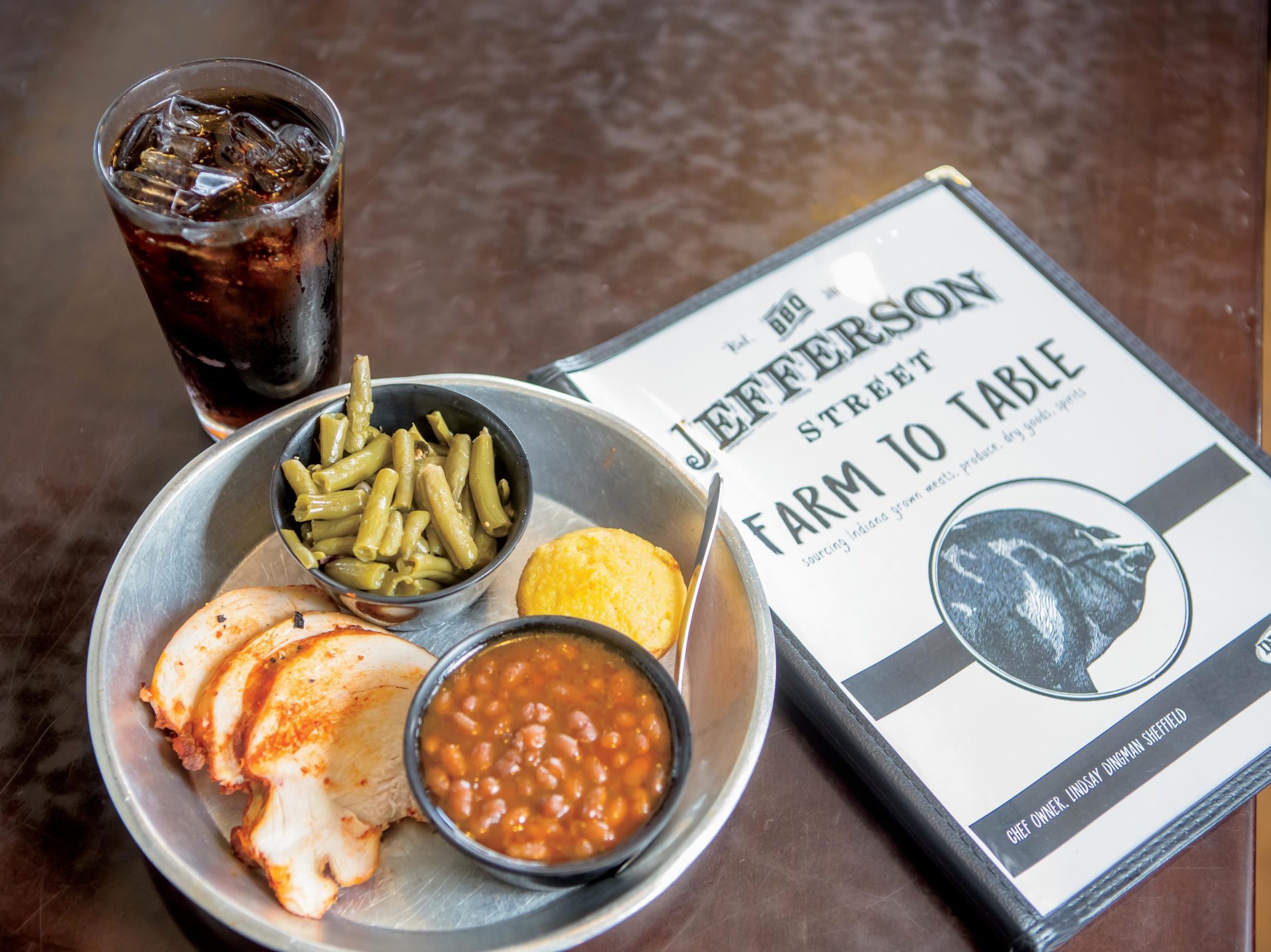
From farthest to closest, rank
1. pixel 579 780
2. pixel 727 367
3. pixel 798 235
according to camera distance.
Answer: pixel 798 235
pixel 727 367
pixel 579 780

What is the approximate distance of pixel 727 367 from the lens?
258cm

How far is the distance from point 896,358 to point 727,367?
43 cm

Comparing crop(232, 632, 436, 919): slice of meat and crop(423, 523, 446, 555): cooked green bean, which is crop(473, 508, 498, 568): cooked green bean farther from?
crop(232, 632, 436, 919): slice of meat

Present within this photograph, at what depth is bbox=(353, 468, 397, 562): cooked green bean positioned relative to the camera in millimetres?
1989

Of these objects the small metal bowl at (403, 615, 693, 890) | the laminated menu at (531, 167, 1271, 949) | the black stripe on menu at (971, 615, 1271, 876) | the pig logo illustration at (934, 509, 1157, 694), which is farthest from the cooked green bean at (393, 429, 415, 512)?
the black stripe on menu at (971, 615, 1271, 876)

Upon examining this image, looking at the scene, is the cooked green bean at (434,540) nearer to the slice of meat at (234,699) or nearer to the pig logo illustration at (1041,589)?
the slice of meat at (234,699)

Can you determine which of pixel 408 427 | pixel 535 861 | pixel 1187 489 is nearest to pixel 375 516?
pixel 408 427

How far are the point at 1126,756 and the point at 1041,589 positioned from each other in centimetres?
38

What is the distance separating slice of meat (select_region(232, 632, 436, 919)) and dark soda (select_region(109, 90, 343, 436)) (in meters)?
0.60

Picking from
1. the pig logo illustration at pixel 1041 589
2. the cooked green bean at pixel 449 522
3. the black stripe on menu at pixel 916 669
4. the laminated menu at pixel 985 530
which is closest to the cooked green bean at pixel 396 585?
the cooked green bean at pixel 449 522

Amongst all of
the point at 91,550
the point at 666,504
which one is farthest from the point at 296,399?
the point at 666,504

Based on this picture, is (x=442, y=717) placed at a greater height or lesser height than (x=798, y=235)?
lesser

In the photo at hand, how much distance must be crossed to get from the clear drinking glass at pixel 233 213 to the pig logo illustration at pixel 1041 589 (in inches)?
56.1

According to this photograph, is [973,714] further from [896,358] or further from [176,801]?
[176,801]
